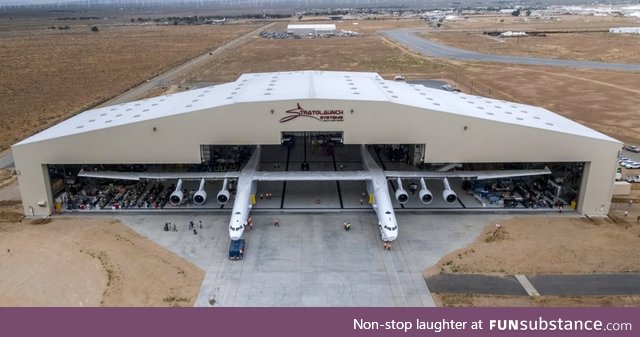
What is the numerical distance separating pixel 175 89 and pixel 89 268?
75.0 m

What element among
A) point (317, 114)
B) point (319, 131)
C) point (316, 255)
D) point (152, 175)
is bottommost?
point (316, 255)

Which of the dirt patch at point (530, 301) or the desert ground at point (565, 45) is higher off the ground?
the desert ground at point (565, 45)

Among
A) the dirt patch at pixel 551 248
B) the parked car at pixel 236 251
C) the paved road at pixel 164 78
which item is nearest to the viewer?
the dirt patch at pixel 551 248

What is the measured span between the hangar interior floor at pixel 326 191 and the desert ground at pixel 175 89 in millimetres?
5367

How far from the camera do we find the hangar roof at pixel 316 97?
45.0 meters

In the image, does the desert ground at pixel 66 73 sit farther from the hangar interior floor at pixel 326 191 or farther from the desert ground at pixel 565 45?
the desert ground at pixel 565 45

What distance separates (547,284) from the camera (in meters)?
34.3

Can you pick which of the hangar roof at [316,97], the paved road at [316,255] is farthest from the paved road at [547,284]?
the hangar roof at [316,97]

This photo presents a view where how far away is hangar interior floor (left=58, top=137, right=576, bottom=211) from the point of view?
46875 millimetres

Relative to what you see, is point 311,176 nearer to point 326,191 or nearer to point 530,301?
point 326,191

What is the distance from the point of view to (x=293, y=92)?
4753 centimetres

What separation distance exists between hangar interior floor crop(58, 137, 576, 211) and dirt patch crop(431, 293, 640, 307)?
14.5 metres

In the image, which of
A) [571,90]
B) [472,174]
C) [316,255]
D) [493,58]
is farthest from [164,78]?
[493,58]

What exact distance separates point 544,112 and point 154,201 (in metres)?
43.7
